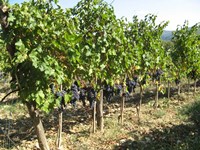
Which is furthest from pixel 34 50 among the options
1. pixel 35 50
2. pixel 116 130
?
pixel 116 130

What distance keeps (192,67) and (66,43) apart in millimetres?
10899

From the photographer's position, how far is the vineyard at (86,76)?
3.76 m

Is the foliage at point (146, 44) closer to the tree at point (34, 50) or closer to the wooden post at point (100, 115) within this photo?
the wooden post at point (100, 115)

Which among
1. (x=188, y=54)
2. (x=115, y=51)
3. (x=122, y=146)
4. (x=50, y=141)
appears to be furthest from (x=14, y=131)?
(x=188, y=54)

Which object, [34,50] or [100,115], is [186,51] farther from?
[34,50]

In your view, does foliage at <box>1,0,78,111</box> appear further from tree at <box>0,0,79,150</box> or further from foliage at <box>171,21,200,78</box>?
foliage at <box>171,21,200,78</box>

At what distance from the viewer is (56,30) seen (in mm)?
3982

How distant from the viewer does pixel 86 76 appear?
5.83m

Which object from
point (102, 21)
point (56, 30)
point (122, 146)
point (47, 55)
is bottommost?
point (122, 146)

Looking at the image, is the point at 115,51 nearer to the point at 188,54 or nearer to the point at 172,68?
the point at 172,68

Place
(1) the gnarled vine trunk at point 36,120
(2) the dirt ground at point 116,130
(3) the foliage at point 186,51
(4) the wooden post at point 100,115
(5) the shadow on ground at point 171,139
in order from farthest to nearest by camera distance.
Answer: (3) the foliage at point 186,51 < (4) the wooden post at point 100,115 < (2) the dirt ground at point 116,130 < (5) the shadow on ground at point 171,139 < (1) the gnarled vine trunk at point 36,120

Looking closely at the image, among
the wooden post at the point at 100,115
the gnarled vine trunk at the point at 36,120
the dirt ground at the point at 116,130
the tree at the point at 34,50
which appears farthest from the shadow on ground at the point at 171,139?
the tree at the point at 34,50

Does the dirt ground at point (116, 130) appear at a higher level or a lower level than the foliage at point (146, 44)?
lower

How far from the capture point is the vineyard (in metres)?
3.76
